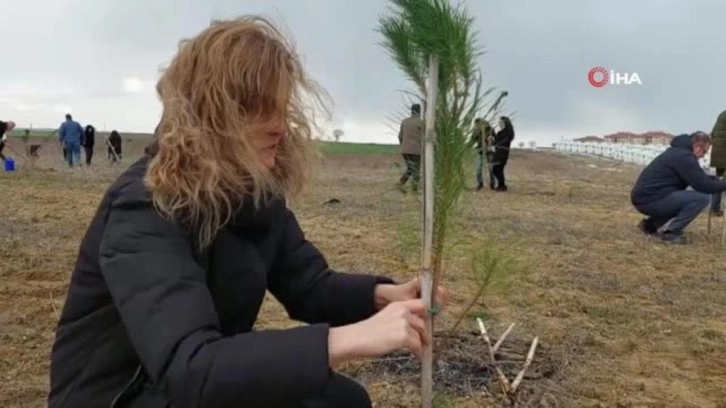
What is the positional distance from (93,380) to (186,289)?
411mm

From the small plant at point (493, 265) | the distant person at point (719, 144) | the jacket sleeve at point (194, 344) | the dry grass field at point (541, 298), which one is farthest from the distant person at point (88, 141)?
the jacket sleeve at point (194, 344)

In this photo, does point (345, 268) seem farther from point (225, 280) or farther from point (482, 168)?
point (225, 280)

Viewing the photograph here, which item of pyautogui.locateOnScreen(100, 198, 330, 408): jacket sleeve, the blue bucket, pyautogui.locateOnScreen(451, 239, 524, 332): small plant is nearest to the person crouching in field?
pyautogui.locateOnScreen(100, 198, 330, 408): jacket sleeve

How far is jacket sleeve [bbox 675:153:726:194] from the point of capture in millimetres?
7211

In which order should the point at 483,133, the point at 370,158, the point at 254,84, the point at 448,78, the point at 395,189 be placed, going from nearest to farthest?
1. the point at 254,84
2. the point at 448,78
3. the point at 483,133
4. the point at 395,189
5. the point at 370,158

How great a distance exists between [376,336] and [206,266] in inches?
16.0

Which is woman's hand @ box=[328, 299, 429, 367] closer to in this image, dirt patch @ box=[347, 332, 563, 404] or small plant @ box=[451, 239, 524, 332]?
small plant @ box=[451, 239, 524, 332]

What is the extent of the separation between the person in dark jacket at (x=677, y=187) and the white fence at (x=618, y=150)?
12039 millimetres

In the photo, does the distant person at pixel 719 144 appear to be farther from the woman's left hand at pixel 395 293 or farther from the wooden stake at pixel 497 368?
the woman's left hand at pixel 395 293

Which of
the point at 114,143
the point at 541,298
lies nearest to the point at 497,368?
the point at 541,298

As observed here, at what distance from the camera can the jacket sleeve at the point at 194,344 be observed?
127 cm

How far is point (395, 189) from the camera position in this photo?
2.51 meters

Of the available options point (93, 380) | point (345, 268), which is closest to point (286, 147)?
point (93, 380)

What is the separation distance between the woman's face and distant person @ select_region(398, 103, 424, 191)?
53cm
